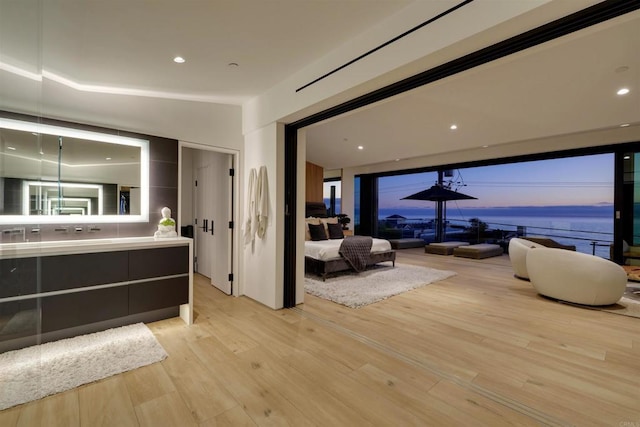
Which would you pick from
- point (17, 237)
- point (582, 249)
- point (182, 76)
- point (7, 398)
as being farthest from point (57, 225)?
point (582, 249)

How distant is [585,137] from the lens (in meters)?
5.74

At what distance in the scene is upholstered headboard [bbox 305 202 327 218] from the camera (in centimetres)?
720

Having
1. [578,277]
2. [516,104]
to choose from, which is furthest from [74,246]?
[516,104]

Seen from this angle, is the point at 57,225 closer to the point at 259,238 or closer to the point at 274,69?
the point at 259,238

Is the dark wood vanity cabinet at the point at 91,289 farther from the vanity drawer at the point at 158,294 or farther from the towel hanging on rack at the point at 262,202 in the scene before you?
the towel hanging on rack at the point at 262,202

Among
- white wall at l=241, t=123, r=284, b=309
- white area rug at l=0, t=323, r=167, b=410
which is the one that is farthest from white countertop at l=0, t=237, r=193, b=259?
white wall at l=241, t=123, r=284, b=309

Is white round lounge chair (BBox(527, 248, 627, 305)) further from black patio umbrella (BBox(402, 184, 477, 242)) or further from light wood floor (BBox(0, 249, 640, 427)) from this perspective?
black patio umbrella (BBox(402, 184, 477, 242))

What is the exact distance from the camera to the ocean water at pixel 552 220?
20.6 ft

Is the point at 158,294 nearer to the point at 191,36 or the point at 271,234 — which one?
the point at 271,234

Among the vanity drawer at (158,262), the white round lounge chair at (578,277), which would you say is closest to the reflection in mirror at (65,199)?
the vanity drawer at (158,262)

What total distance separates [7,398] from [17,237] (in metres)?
1.13

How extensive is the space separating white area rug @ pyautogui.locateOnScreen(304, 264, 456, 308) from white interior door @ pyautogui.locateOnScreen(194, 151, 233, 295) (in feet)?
4.65

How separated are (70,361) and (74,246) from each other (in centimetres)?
98

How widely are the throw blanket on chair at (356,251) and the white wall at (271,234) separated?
178 cm
